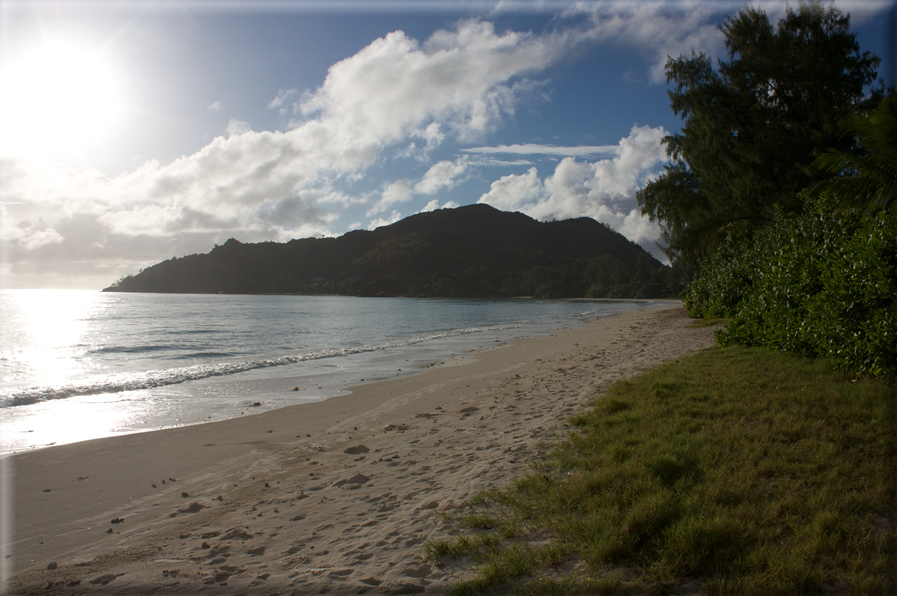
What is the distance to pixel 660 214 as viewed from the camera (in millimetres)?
23469

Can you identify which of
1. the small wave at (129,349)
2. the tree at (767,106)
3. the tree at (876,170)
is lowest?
the small wave at (129,349)

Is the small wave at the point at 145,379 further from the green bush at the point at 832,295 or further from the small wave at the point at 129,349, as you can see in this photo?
the green bush at the point at 832,295

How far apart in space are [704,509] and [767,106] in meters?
22.0

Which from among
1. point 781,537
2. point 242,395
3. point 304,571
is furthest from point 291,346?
point 781,537

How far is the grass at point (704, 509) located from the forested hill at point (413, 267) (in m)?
131

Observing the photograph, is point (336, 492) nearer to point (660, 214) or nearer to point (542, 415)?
point (542, 415)

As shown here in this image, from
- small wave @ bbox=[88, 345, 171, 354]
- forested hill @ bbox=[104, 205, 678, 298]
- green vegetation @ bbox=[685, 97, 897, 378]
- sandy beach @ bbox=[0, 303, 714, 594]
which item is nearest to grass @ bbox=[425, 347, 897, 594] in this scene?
sandy beach @ bbox=[0, 303, 714, 594]

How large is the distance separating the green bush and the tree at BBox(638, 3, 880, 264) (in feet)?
27.2

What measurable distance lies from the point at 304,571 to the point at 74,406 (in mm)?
10138

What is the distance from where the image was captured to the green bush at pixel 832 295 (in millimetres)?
6137

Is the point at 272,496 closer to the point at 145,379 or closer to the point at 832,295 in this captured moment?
the point at 832,295

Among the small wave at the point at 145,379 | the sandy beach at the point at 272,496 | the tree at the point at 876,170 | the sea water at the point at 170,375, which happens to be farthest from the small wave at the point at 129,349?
the tree at the point at 876,170

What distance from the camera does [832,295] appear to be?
7.01m

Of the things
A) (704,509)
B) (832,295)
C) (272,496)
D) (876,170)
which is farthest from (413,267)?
(704,509)
